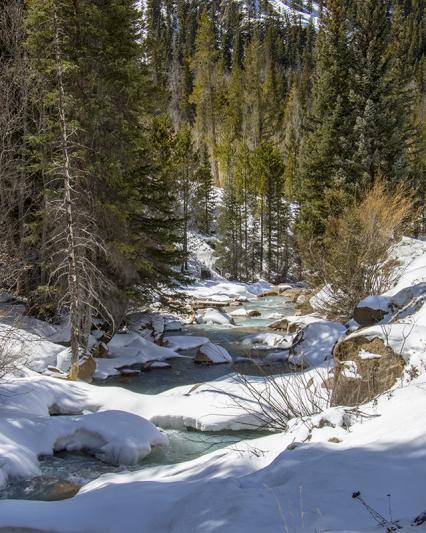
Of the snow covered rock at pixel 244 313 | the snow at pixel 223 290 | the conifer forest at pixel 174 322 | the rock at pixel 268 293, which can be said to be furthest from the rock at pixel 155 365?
the rock at pixel 268 293

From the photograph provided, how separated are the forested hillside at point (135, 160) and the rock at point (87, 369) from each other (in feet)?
4.98

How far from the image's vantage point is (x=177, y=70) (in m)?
63.8

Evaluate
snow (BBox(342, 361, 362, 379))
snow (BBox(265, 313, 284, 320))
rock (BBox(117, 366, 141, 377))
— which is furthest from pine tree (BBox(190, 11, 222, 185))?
snow (BBox(342, 361, 362, 379))

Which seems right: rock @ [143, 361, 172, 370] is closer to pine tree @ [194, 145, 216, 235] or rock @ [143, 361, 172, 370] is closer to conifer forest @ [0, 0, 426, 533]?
conifer forest @ [0, 0, 426, 533]

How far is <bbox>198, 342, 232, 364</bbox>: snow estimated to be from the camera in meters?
14.2

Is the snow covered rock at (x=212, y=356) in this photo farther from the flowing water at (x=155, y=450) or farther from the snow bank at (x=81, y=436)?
the snow bank at (x=81, y=436)

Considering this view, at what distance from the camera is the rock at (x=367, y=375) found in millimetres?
6465

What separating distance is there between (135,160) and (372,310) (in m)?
8.23

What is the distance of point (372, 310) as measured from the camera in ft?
35.8

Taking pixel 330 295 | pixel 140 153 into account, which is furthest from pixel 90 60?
pixel 330 295

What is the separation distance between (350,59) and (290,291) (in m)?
13.4

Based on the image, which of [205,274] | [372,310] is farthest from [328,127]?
[205,274]

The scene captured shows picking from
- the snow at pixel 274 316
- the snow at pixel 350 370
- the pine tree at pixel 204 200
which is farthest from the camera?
the pine tree at pixel 204 200

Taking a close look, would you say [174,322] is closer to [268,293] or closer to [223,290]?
[223,290]
